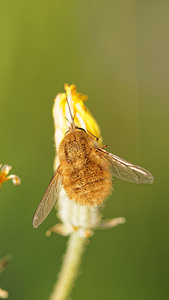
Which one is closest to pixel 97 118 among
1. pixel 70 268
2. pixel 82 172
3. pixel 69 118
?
pixel 69 118

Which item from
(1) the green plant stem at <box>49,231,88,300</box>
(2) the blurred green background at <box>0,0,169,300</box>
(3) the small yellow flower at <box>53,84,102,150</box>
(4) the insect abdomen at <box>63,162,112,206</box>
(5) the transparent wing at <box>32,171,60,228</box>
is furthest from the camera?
(2) the blurred green background at <box>0,0,169,300</box>

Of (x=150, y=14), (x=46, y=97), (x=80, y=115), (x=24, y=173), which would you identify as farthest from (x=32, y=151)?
(x=150, y=14)

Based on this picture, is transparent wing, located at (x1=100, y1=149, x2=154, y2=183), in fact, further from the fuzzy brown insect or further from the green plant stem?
the green plant stem

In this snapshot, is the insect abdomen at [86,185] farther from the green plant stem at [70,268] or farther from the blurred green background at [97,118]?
the blurred green background at [97,118]

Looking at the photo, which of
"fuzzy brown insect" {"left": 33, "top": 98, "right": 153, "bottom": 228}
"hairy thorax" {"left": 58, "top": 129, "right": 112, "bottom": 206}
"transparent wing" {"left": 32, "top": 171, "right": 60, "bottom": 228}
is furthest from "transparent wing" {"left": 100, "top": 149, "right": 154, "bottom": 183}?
"transparent wing" {"left": 32, "top": 171, "right": 60, "bottom": 228}

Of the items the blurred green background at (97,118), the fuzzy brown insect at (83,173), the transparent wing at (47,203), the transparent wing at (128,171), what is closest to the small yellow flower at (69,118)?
the fuzzy brown insect at (83,173)

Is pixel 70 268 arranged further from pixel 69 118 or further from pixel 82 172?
pixel 69 118
